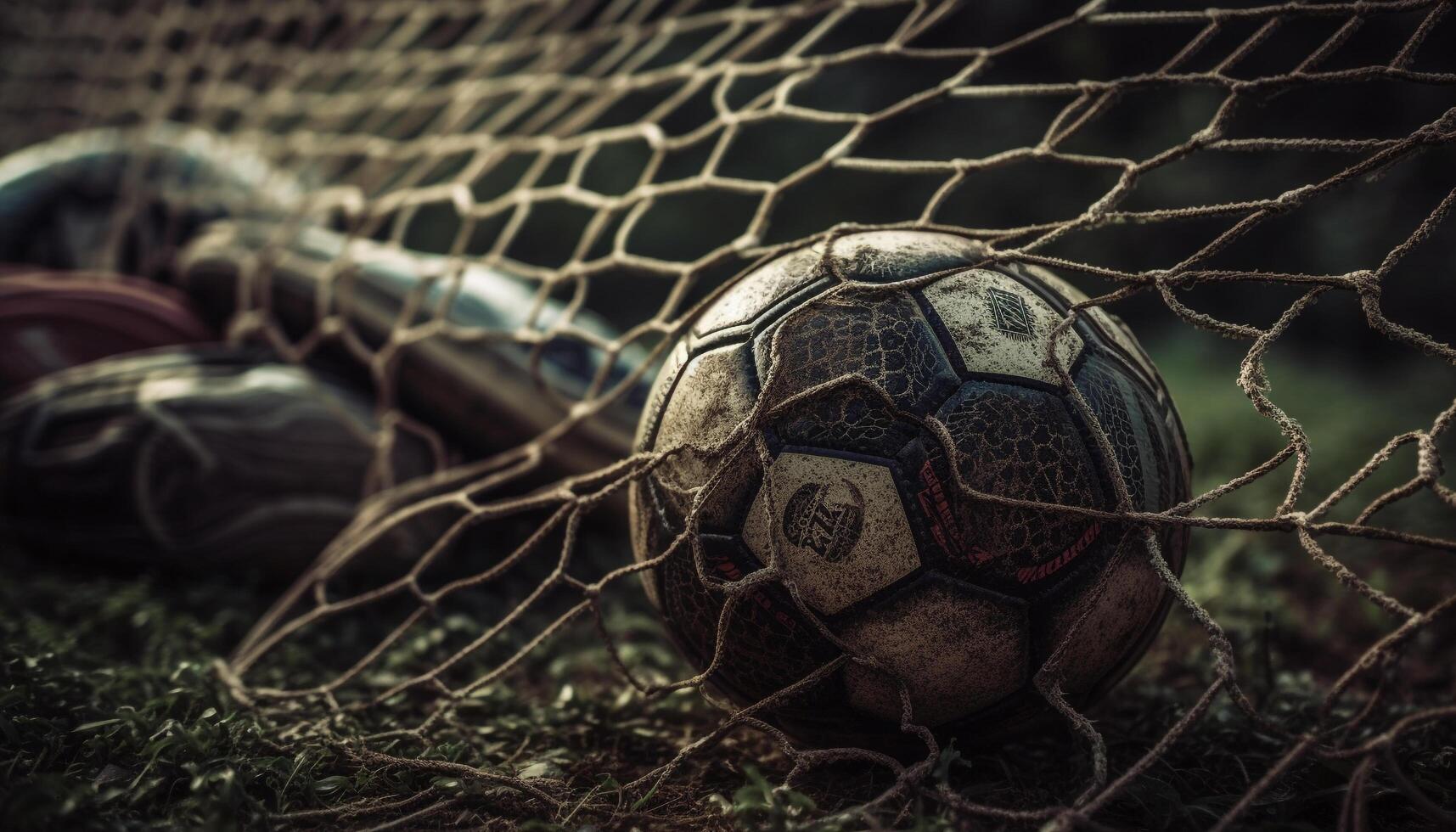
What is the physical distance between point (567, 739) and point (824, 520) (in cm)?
77

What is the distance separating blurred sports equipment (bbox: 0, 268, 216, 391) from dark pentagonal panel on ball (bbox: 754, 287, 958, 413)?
8.01 feet

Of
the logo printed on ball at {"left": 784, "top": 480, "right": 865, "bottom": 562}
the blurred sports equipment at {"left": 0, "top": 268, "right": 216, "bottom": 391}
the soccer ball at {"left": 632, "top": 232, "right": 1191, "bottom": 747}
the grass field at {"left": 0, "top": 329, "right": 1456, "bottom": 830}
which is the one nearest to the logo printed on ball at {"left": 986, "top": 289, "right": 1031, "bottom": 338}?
the soccer ball at {"left": 632, "top": 232, "right": 1191, "bottom": 747}

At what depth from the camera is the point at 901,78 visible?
6.80 metres

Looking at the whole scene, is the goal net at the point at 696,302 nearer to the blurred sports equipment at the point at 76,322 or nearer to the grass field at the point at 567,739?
the grass field at the point at 567,739

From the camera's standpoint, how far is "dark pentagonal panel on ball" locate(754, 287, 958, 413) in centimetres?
154

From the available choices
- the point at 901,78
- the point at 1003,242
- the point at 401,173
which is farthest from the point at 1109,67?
the point at 1003,242

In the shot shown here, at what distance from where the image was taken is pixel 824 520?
4.94 feet

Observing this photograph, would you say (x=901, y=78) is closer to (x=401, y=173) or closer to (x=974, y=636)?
(x=401, y=173)

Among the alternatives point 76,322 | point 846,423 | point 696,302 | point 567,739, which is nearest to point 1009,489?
point 846,423

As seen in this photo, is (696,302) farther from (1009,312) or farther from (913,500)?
(913,500)

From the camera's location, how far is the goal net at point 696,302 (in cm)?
160

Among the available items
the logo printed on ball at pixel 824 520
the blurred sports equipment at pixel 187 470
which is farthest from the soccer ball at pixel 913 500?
the blurred sports equipment at pixel 187 470

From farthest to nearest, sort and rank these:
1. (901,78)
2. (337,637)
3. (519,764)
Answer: (901,78) < (337,637) < (519,764)

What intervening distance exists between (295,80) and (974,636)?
4057 millimetres
